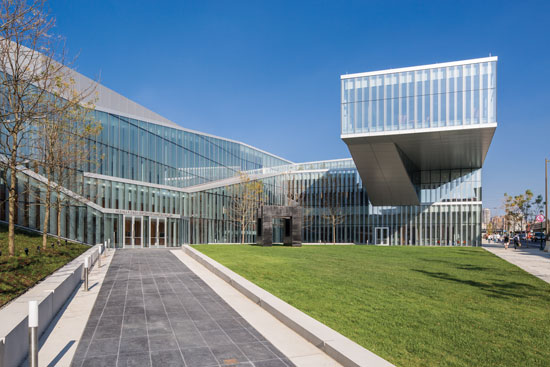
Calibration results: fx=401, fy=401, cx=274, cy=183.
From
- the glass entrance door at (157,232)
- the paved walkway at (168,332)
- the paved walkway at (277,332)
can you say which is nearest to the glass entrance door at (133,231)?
the glass entrance door at (157,232)

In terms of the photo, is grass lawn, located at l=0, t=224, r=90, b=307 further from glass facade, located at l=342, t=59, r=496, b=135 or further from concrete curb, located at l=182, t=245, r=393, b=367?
glass facade, located at l=342, t=59, r=496, b=135

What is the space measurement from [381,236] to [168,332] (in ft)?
164

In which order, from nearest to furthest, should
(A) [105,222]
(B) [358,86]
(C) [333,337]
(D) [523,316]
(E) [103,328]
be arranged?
(C) [333,337] → (E) [103,328] → (D) [523,316] → (A) [105,222] → (B) [358,86]

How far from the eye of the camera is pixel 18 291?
9.06 m

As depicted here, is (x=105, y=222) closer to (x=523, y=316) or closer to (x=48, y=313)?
(x=48, y=313)

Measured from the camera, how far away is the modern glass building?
33000 mm

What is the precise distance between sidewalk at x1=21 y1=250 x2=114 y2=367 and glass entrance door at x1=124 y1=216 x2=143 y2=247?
23527 mm

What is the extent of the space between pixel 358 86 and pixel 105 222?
24.9 meters

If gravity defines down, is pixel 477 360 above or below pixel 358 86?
below

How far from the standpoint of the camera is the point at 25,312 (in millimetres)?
6492

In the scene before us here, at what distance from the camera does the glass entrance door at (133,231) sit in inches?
1361

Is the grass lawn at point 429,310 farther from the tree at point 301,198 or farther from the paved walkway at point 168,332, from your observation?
the tree at point 301,198

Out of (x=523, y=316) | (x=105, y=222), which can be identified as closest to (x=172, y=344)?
(x=523, y=316)

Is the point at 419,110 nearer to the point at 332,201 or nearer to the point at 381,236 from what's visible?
the point at 381,236
